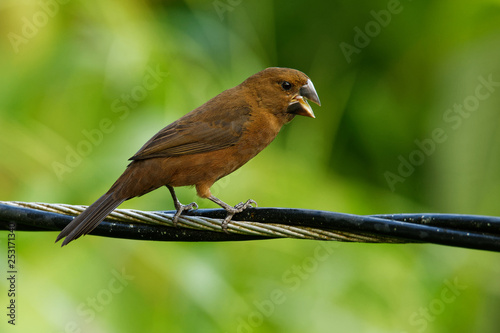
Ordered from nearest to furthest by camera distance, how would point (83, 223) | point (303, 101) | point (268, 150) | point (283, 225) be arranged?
point (283, 225) < point (83, 223) < point (303, 101) < point (268, 150)

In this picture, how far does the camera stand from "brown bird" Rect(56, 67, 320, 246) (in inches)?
159

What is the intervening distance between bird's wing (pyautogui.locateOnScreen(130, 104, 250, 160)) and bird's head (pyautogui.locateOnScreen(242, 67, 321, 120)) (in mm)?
195

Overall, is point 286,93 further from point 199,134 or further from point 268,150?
point 268,150

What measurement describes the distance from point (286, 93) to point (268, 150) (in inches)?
57.6

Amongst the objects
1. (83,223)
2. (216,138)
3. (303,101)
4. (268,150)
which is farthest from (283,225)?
(268,150)

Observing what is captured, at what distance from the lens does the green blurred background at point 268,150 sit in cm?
507

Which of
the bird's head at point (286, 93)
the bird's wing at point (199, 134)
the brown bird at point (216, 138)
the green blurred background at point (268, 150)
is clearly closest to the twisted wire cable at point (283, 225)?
the brown bird at point (216, 138)

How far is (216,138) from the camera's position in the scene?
14.0 feet

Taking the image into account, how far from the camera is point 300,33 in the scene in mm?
6820

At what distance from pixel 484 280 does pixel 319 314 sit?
1.37m

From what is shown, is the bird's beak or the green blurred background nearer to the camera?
the bird's beak

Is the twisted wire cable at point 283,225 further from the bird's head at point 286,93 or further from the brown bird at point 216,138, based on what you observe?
the bird's head at point 286,93

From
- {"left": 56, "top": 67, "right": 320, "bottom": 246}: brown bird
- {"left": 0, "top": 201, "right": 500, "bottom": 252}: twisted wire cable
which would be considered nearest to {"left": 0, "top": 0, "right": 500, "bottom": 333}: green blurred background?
{"left": 56, "top": 67, "right": 320, "bottom": 246}: brown bird

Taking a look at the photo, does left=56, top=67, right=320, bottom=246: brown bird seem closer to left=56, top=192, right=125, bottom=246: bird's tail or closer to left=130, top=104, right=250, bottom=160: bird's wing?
left=130, top=104, right=250, bottom=160: bird's wing
